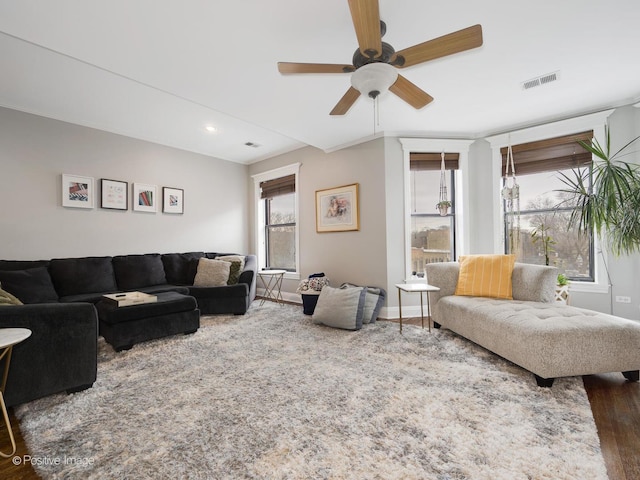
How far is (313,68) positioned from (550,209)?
139 inches

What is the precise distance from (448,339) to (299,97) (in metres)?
2.91

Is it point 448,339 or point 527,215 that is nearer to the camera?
point 448,339

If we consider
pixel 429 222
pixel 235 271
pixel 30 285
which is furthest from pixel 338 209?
pixel 30 285

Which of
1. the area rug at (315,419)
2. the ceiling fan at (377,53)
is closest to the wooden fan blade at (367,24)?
the ceiling fan at (377,53)

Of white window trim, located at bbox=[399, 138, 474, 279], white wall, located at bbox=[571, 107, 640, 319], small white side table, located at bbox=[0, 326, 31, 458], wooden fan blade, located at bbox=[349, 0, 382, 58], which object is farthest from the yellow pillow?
small white side table, located at bbox=[0, 326, 31, 458]

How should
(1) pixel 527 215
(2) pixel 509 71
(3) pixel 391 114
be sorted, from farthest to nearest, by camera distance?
(1) pixel 527 215 → (3) pixel 391 114 → (2) pixel 509 71

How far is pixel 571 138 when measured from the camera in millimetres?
3512

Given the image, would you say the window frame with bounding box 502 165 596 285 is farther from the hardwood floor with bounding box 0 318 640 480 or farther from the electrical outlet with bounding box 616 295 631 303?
the hardwood floor with bounding box 0 318 640 480

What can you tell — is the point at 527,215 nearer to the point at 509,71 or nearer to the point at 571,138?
the point at 571,138

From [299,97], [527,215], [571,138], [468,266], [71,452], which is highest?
[299,97]

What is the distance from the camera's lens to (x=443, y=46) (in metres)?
1.67

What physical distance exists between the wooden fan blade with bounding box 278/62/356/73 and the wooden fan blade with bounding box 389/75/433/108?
41 centimetres

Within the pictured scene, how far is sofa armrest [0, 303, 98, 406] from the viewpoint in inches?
69.4

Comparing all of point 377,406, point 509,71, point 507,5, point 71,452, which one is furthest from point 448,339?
point 71,452
